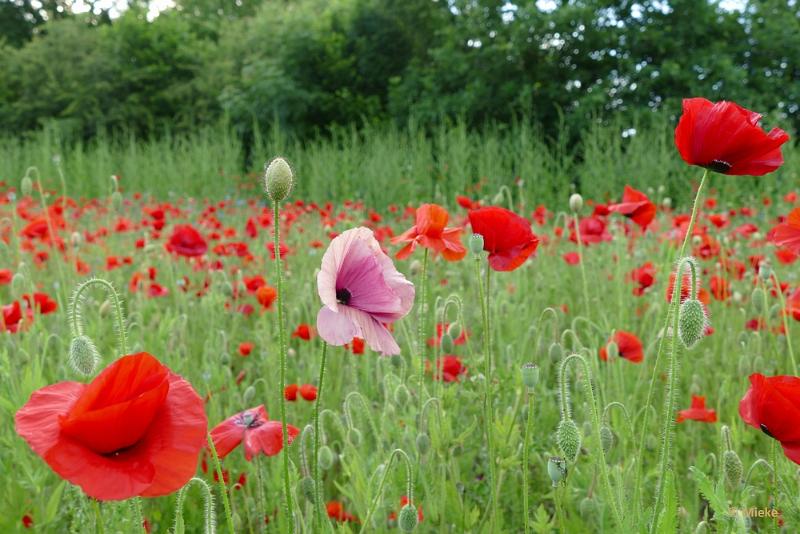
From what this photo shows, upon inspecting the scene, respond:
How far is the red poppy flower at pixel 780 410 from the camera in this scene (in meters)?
0.93

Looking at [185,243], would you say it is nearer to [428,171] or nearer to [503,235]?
[503,235]

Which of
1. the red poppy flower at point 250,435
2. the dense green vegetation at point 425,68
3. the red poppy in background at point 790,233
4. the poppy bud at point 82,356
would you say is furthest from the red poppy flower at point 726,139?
the dense green vegetation at point 425,68

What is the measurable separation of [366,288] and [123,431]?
38cm

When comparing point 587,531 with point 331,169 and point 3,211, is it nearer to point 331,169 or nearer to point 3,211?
point 3,211

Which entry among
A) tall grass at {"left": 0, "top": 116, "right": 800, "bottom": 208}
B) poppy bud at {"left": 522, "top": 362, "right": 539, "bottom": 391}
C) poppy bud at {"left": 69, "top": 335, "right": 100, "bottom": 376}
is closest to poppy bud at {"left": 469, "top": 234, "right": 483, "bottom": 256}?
poppy bud at {"left": 522, "top": 362, "right": 539, "bottom": 391}

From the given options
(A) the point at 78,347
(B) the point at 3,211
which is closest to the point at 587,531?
(A) the point at 78,347

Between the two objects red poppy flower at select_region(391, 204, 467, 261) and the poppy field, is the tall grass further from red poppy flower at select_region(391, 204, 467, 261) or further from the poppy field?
red poppy flower at select_region(391, 204, 467, 261)

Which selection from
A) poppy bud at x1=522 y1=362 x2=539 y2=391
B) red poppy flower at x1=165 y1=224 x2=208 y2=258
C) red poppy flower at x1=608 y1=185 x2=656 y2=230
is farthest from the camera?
red poppy flower at x1=165 y1=224 x2=208 y2=258

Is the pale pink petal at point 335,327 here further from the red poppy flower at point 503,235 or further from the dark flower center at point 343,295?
the red poppy flower at point 503,235

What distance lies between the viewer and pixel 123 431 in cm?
68

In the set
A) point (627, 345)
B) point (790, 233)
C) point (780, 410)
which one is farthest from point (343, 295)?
point (627, 345)

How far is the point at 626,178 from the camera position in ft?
24.8

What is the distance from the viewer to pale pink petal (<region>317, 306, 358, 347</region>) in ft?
2.76

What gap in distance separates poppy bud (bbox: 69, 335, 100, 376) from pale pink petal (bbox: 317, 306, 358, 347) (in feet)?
1.07
